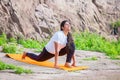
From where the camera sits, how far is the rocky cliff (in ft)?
52.7

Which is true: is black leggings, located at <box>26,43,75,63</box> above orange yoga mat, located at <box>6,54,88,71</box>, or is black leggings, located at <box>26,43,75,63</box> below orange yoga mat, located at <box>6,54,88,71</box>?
above

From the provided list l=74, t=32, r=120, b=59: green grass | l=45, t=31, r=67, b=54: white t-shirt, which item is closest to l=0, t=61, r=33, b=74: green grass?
l=45, t=31, r=67, b=54: white t-shirt

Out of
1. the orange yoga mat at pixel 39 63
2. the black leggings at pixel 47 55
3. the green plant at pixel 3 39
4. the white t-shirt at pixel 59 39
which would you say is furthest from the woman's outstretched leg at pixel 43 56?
the green plant at pixel 3 39

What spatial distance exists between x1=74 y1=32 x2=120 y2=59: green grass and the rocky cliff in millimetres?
595

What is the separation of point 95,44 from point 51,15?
220 centimetres

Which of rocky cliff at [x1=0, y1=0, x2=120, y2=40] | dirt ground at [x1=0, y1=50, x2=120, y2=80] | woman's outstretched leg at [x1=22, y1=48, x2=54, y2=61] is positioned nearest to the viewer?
dirt ground at [x1=0, y1=50, x2=120, y2=80]

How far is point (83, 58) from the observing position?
13297 mm

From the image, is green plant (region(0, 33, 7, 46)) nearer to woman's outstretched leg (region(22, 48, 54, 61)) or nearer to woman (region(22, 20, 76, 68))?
woman's outstretched leg (region(22, 48, 54, 61))

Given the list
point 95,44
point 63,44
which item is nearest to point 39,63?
point 63,44

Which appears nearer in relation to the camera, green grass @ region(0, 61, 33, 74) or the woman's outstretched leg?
green grass @ region(0, 61, 33, 74)

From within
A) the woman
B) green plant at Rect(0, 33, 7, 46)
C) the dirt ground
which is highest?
the woman

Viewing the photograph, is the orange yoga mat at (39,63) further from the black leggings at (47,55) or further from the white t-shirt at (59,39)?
the white t-shirt at (59,39)

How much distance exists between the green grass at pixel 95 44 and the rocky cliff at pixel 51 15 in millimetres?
595

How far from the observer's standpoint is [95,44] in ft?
55.5
